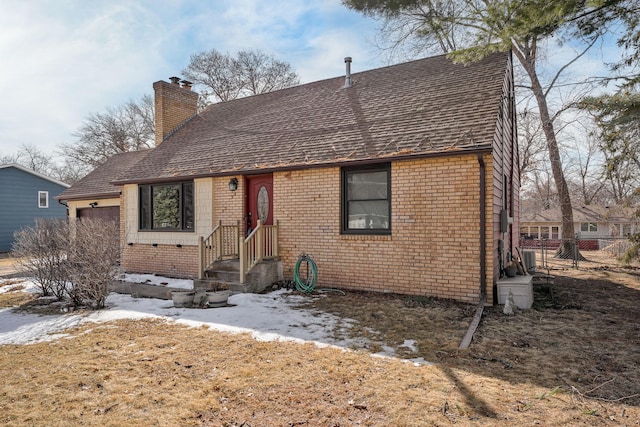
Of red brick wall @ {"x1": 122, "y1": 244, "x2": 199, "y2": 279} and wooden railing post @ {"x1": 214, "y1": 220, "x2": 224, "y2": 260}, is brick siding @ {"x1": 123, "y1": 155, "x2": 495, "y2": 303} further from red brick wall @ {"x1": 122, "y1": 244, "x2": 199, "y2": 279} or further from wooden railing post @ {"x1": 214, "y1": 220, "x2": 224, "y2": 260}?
red brick wall @ {"x1": 122, "y1": 244, "x2": 199, "y2": 279}

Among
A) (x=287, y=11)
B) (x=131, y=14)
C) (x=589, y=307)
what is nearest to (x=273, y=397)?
(x=589, y=307)

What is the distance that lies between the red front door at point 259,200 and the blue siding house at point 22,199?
58.9 ft

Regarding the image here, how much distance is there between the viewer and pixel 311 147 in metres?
8.84

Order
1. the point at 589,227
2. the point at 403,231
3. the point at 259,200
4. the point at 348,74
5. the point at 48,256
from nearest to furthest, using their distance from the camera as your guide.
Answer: the point at 403,231, the point at 48,256, the point at 259,200, the point at 348,74, the point at 589,227

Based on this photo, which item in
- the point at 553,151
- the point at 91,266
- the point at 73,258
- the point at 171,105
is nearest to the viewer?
the point at 91,266

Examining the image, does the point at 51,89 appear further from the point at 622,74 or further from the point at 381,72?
the point at 622,74

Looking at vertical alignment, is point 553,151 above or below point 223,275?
above

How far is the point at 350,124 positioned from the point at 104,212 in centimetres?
1103

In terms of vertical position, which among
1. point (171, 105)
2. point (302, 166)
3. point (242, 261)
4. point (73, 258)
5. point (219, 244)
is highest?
point (171, 105)

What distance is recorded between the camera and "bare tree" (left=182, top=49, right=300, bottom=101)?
81.3ft

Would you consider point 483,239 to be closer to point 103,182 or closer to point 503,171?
point 503,171

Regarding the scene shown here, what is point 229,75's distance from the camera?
24.9 metres

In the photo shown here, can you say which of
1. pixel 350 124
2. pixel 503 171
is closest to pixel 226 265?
pixel 350 124

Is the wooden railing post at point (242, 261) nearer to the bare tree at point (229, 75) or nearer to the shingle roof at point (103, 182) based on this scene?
→ the shingle roof at point (103, 182)
